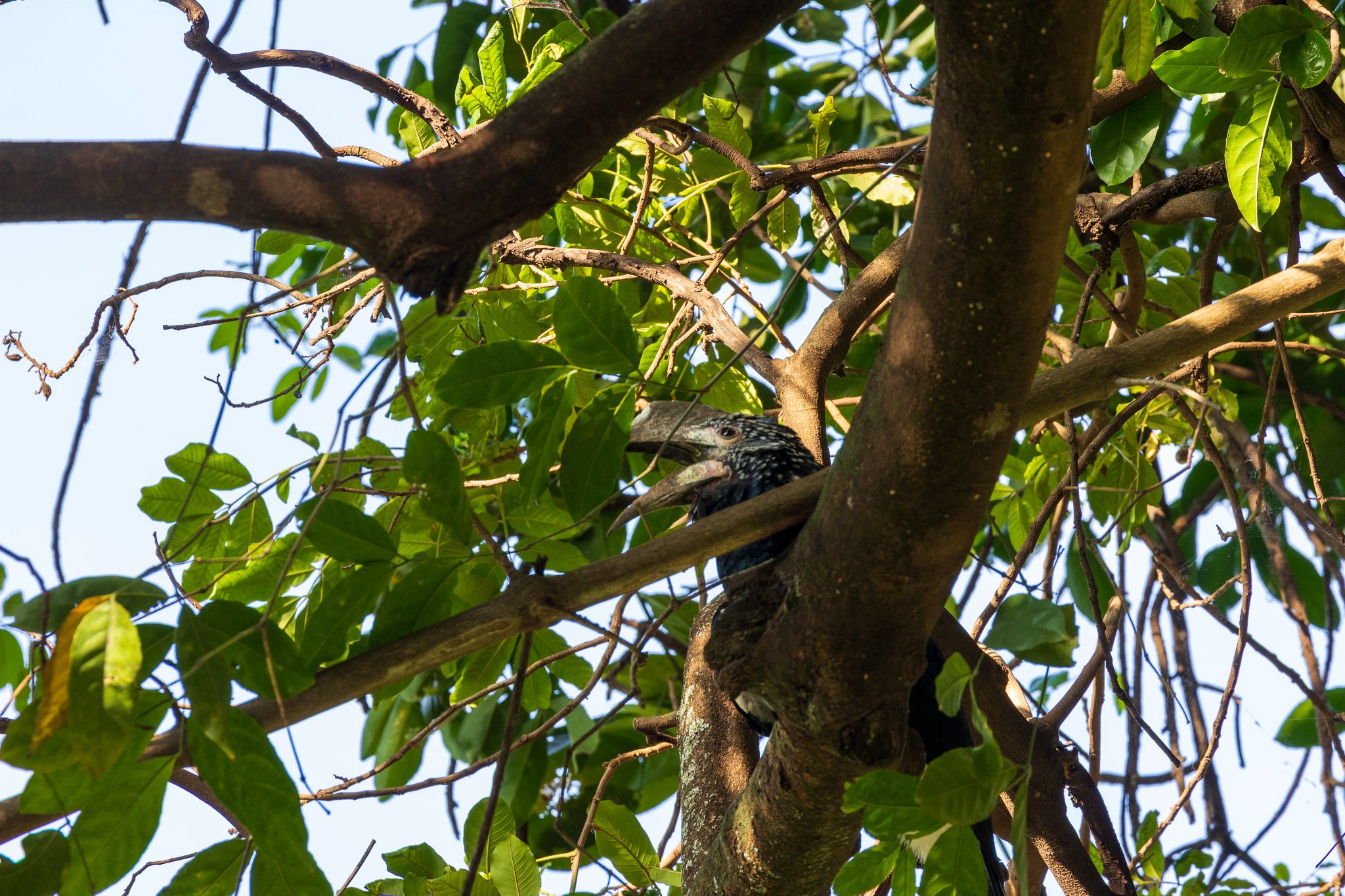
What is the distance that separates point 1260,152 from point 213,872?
1.55m

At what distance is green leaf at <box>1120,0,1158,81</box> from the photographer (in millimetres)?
1402

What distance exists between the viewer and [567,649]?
1.71m

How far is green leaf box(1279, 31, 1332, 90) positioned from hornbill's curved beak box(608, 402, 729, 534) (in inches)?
35.8

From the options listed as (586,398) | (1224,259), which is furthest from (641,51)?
(1224,259)

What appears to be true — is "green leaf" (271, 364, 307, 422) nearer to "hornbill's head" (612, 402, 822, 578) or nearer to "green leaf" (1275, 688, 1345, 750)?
"hornbill's head" (612, 402, 822, 578)

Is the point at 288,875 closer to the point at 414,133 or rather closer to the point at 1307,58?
the point at 414,133

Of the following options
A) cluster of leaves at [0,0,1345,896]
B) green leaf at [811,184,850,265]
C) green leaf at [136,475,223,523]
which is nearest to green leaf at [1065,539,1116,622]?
cluster of leaves at [0,0,1345,896]

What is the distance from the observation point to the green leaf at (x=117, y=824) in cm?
93

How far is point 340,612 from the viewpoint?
3.57 ft

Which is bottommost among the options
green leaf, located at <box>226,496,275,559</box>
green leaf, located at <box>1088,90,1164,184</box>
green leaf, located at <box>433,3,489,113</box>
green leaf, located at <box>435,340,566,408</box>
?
green leaf, located at <box>435,340,566,408</box>

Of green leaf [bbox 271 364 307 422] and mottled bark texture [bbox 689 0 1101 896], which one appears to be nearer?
mottled bark texture [bbox 689 0 1101 896]

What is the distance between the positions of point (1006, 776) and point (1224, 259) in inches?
92.7

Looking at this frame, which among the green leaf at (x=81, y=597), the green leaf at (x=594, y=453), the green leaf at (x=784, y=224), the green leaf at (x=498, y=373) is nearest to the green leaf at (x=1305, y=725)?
the green leaf at (x=784, y=224)

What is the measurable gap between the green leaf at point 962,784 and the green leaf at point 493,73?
1311mm
